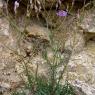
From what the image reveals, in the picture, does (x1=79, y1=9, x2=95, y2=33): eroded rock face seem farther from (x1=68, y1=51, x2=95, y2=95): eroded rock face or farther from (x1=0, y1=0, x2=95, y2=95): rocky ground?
(x1=68, y1=51, x2=95, y2=95): eroded rock face

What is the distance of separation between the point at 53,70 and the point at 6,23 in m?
0.83

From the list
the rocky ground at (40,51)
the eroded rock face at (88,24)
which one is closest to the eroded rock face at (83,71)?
the rocky ground at (40,51)

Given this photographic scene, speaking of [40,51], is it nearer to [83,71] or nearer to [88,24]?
[83,71]

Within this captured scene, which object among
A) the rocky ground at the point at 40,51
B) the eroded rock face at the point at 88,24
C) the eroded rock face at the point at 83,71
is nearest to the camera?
the eroded rock face at the point at 83,71

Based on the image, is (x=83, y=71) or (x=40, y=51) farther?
(x=40, y=51)

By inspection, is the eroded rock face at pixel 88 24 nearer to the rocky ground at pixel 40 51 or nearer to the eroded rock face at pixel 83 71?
the rocky ground at pixel 40 51

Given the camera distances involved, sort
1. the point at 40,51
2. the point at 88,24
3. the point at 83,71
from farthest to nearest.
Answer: the point at 88,24 → the point at 40,51 → the point at 83,71

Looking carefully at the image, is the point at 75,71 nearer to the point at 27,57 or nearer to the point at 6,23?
the point at 27,57

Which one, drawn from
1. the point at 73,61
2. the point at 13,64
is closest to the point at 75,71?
the point at 73,61

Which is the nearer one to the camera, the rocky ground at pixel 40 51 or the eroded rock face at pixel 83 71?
the eroded rock face at pixel 83 71

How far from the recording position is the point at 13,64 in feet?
11.8

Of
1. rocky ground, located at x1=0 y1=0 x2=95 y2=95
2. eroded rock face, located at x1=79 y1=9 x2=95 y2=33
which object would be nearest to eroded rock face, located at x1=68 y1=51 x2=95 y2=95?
rocky ground, located at x1=0 y1=0 x2=95 y2=95

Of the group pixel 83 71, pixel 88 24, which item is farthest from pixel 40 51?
pixel 88 24

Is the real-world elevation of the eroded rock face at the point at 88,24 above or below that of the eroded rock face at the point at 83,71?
above
